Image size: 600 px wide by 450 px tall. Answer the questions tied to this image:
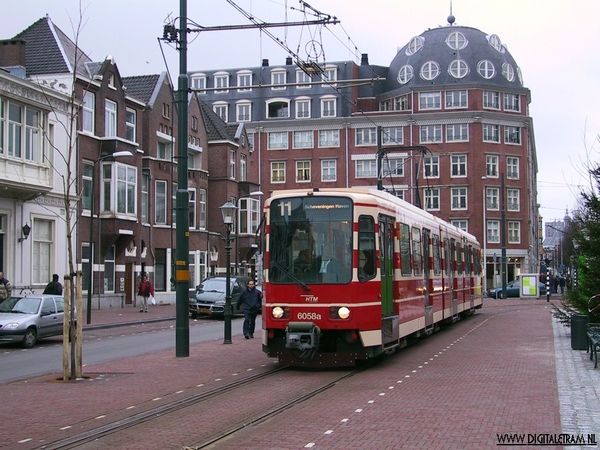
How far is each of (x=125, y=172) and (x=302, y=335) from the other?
3001cm

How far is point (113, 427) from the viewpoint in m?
9.75

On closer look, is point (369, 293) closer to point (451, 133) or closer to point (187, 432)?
point (187, 432)

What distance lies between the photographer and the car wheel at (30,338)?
22.3 metres

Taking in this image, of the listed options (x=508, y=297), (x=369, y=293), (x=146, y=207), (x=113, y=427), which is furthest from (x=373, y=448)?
(x=508, y=297)

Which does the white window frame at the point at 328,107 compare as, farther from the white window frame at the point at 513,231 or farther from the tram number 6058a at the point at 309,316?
the tram number 6058a at the point at 309,316

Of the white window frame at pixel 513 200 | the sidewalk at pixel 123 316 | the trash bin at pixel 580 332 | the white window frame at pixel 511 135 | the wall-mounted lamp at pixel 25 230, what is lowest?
the sidewalk at pixel 123 316

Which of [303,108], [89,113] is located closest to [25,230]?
[89,113]

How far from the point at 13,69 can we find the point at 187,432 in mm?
31771

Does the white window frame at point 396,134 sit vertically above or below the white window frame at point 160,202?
above

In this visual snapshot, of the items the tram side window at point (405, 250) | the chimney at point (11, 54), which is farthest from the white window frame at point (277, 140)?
the tram side window at point (405, 250)

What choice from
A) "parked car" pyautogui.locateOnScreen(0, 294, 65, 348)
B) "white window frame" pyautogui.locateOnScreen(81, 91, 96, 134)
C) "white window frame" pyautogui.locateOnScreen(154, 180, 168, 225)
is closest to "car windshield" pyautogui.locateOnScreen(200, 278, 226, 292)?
"white window frame" pyautogui.locateOnScreen(81, 91, 96, 134)

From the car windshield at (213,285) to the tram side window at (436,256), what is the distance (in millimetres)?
14344

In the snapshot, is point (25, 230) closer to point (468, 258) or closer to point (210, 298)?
point (210, 298)

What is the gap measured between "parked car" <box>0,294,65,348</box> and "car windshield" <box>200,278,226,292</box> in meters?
12.3
